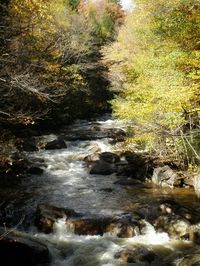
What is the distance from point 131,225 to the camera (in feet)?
40.7

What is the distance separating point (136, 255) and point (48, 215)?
367 cm

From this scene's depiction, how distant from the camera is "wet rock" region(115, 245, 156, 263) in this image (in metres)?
10.4

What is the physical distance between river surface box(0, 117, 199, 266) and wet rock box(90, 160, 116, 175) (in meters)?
0.31

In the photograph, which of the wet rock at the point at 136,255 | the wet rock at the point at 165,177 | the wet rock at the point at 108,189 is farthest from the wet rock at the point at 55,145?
the wet rock at the point at 136,255

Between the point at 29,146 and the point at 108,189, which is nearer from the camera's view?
the point at 108,189

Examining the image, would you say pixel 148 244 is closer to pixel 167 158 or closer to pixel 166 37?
pixel 167 158

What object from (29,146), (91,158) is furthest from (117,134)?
(29,146)

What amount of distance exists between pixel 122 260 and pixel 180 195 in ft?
19.4

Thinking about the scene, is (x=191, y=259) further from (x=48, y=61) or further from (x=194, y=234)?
(x=48, y=61)

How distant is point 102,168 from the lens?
19172 mm

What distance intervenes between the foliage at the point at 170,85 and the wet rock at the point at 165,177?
0.88m

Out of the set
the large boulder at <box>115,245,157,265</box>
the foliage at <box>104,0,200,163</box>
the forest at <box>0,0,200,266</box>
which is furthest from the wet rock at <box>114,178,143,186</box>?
the large boulder at <box>115,245,157,265</box>

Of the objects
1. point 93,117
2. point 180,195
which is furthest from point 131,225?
point 93,117

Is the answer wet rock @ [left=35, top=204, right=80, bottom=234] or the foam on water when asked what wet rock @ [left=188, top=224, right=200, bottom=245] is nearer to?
the foam on water
